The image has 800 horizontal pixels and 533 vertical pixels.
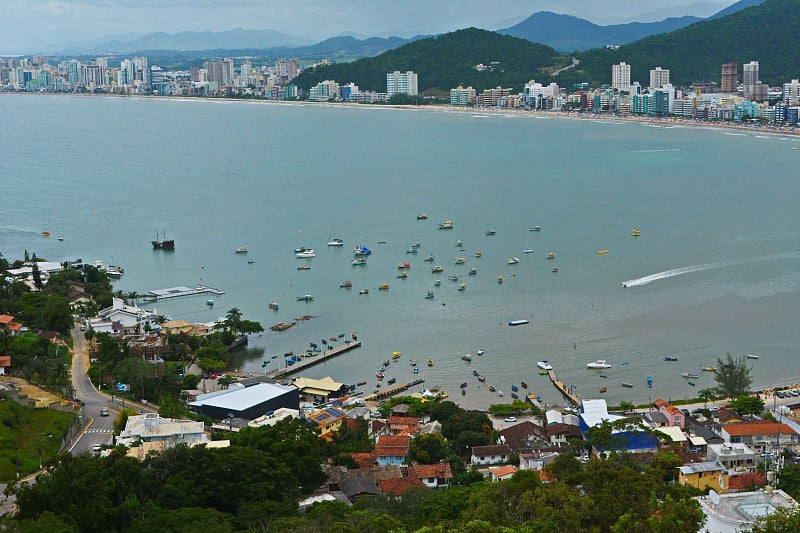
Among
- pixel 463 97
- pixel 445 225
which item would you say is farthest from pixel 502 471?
pixel 463 97

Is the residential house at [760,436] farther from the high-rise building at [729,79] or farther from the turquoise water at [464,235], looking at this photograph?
the high-rise building at [729,79]

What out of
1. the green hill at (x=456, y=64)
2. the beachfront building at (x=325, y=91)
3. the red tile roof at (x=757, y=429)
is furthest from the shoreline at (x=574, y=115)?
the red tile roof at (x=757, y=429)

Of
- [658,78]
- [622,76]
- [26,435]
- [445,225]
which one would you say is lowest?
[26,435]

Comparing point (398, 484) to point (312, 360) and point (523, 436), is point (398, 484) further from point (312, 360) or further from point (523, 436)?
point (312, 360)

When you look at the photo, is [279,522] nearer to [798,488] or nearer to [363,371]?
[798,488]

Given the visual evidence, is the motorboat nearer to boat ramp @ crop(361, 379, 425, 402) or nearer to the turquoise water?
the turquoise water

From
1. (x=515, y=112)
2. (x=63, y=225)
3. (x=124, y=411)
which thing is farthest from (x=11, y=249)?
(x=515, y=112)

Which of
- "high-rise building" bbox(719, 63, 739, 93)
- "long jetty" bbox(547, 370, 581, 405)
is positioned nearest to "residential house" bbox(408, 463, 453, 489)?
"long jetty" bbox(547, 370, 581, 405)

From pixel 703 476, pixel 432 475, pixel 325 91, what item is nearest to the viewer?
pixel 703 476
